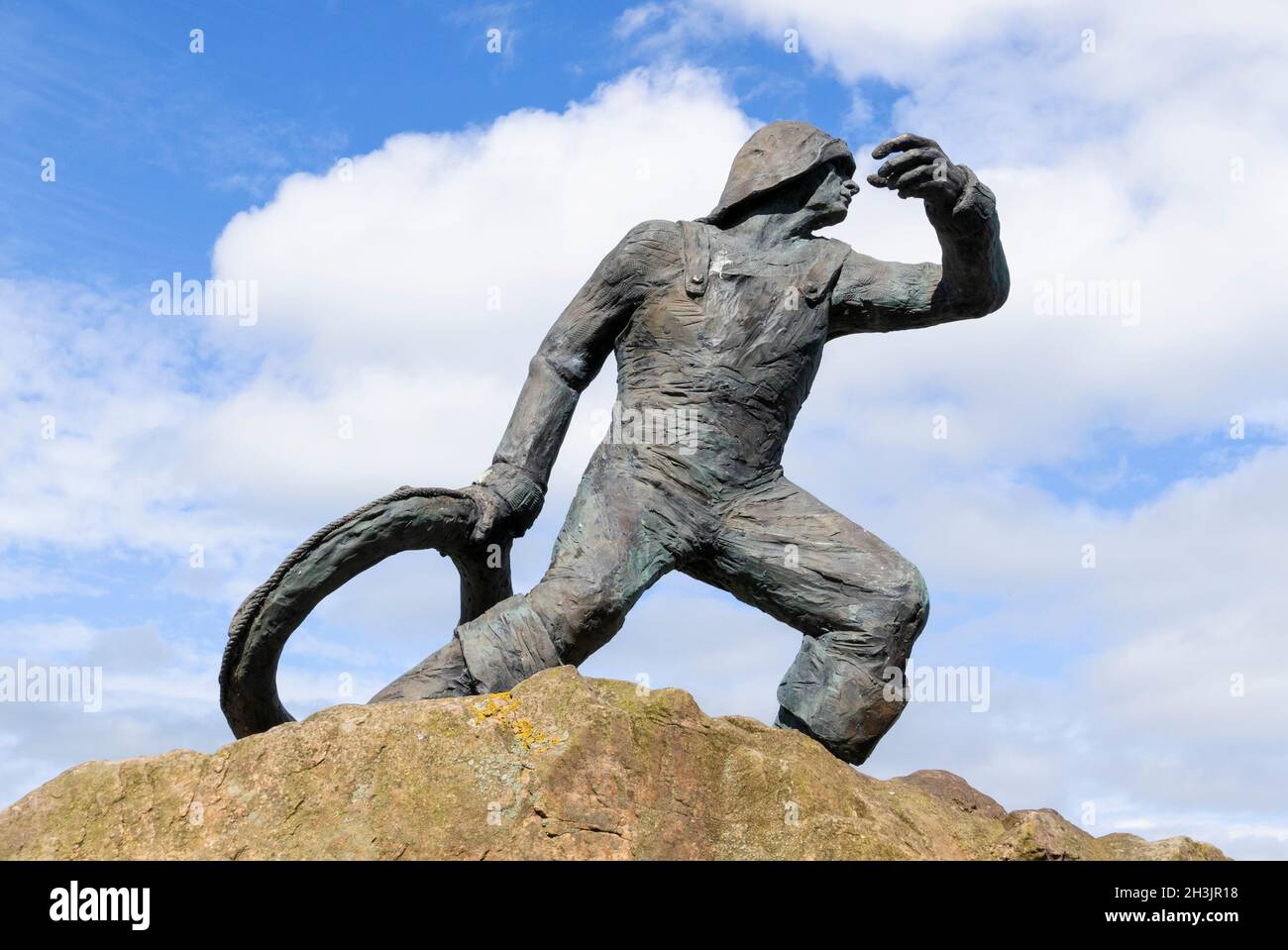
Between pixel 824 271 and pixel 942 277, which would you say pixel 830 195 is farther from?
pixel 942 277

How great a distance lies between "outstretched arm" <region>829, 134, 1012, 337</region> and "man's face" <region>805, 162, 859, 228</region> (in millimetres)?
201

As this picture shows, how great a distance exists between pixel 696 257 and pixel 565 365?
0.64m

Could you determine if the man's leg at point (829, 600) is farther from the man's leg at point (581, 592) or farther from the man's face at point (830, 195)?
the man's face at point (830, 195)

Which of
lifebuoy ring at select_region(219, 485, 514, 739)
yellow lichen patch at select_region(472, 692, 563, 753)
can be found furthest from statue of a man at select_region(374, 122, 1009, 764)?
yellow lichen patch at select_region(472, 692, 563, 753)

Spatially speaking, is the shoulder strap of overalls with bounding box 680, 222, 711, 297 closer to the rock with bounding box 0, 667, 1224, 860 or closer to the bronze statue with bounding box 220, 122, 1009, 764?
the bronze statue with bounding box 220, 122, 1009, 764

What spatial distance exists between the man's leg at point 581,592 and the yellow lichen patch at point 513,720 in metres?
0.63

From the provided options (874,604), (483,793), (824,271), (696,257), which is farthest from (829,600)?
(483,793)

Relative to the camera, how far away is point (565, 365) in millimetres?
6230

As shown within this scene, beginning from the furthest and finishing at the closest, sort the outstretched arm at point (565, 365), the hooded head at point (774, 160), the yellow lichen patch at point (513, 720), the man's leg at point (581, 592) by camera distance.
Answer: the hooded head at point (774, 160) → the outstretched arm at point (565, 365) → the man's leg at point (581, 592) → the yellow lichen patch at point (513, 720)

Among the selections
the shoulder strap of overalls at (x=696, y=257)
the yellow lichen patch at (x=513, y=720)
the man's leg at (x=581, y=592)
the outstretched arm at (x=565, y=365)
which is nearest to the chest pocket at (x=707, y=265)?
the shoulder strap of overalls at (x=696, y=257)

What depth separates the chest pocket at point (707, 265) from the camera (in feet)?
20.0

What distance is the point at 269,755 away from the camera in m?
4.88
